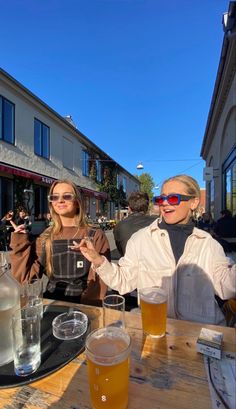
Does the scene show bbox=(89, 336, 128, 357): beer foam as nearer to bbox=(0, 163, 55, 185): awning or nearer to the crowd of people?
the crowd of people

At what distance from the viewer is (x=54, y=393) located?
866 millimetres

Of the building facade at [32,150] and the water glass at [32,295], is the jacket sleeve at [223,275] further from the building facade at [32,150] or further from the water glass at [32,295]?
the building facade at [32,150]

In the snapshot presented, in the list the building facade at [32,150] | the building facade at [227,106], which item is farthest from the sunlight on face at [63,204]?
the building facade at [32,150]

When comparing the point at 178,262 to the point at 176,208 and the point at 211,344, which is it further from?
the point at 211,344

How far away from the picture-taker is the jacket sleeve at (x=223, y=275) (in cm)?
148

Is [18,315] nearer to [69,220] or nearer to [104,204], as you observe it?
[69,220]

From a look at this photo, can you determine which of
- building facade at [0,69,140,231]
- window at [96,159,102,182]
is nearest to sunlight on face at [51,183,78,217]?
building facade at [0,69,140,231]

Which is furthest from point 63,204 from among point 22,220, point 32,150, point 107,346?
point 32,150

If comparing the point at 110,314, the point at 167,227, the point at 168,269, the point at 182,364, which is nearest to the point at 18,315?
the point at 110,314

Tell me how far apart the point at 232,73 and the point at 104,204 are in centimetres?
1780

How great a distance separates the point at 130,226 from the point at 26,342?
2.70 metres

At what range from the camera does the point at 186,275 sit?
5.69 feet

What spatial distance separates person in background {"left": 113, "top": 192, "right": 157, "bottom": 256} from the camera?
3.66 meters

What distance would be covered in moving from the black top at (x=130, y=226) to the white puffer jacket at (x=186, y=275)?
1.73m
